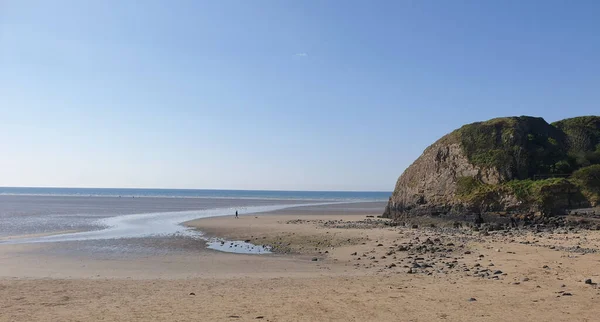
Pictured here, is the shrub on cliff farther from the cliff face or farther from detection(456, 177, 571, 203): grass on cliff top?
detection(456, 177, 571, 203): grass on cliff top

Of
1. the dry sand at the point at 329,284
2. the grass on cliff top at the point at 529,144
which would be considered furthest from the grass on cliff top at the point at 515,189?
the dry sand at the point at 329,284

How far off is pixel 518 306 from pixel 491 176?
104ft

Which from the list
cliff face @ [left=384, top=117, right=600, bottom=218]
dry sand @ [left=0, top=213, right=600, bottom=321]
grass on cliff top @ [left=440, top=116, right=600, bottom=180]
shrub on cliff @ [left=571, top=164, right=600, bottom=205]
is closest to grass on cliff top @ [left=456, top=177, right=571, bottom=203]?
cliff face @ [left=384, top=117, right=600, bottom=218]

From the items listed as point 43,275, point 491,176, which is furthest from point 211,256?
point 491,176

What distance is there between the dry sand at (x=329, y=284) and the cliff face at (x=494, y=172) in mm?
11315

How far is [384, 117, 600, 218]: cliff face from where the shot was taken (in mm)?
36281

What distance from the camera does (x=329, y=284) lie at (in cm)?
1512

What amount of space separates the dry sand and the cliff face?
11.3 metres

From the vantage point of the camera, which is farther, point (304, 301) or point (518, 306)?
point (304, 301)

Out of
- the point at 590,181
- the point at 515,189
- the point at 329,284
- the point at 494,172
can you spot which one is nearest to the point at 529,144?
the point at 494,172

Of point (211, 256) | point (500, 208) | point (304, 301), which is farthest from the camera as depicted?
point (500, 208)

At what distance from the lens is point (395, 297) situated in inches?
504

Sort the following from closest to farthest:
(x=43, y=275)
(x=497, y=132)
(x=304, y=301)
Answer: (x=304, y=301)
(x=43, y=275)
(x=497, y=132)

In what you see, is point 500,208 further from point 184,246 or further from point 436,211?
point 184,246
